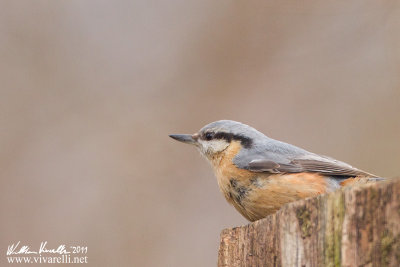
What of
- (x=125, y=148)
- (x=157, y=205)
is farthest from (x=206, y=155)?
(x=125, y=148)

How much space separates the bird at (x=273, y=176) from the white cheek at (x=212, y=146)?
0.43 ft

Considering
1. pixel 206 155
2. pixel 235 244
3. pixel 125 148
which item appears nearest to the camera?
pixel 235 244

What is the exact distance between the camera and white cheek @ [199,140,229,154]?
13.8 feet

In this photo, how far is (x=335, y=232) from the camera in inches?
78.6

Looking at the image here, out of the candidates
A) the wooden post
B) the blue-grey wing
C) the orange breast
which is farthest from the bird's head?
the wooden post

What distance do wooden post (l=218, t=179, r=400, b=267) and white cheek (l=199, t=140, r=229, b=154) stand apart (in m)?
1.81

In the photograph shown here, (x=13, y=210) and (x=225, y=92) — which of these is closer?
(x=13, y=210)

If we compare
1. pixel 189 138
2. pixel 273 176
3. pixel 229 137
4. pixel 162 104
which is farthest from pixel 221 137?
pixel 162 104

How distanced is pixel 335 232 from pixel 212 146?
2.35m

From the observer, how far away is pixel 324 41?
251 inches

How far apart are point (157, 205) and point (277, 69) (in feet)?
6.77

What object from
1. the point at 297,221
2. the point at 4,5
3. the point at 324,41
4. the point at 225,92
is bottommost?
the point at 297,221

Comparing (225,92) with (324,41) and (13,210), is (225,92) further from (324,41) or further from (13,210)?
(13,210)

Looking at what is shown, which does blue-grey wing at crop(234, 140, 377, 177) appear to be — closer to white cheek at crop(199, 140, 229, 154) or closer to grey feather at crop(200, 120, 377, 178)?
grey feather at crop(200, 120, 377, 178)
